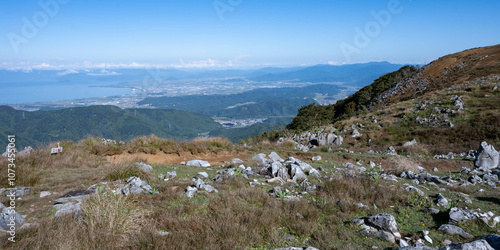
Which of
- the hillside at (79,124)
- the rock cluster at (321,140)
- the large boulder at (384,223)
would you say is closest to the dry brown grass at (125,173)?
the large boulder at (384,223)

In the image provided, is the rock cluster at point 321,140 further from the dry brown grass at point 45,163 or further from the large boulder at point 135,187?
the large boulder at point 135,187

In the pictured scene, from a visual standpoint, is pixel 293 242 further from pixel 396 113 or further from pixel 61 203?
pixel 396 113

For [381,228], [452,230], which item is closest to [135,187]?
[381,228]

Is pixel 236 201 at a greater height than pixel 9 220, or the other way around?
pixel 9 220

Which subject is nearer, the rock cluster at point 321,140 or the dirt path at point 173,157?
the dirt path at point 173,157

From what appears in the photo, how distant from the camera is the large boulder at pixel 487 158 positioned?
9.49 meters

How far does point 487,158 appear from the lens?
9656 mm

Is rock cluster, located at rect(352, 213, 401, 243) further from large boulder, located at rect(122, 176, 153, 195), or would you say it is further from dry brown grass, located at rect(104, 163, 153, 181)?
dry brown grass, located at rect(104, 163, 153, 181)

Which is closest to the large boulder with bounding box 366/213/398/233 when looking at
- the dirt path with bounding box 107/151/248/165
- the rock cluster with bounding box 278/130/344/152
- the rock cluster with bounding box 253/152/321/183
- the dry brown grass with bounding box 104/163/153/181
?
the rock cluster with bounding box 253/152/321/183

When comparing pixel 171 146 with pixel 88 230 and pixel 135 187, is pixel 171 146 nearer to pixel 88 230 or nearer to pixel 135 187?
pixel 135 187

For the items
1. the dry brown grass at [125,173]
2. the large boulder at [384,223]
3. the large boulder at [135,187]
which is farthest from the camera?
the dry brown grass at [125,173]

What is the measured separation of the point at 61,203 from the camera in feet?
16.7

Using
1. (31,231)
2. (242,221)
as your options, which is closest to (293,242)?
(242,221)

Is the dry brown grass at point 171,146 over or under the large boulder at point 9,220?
under
